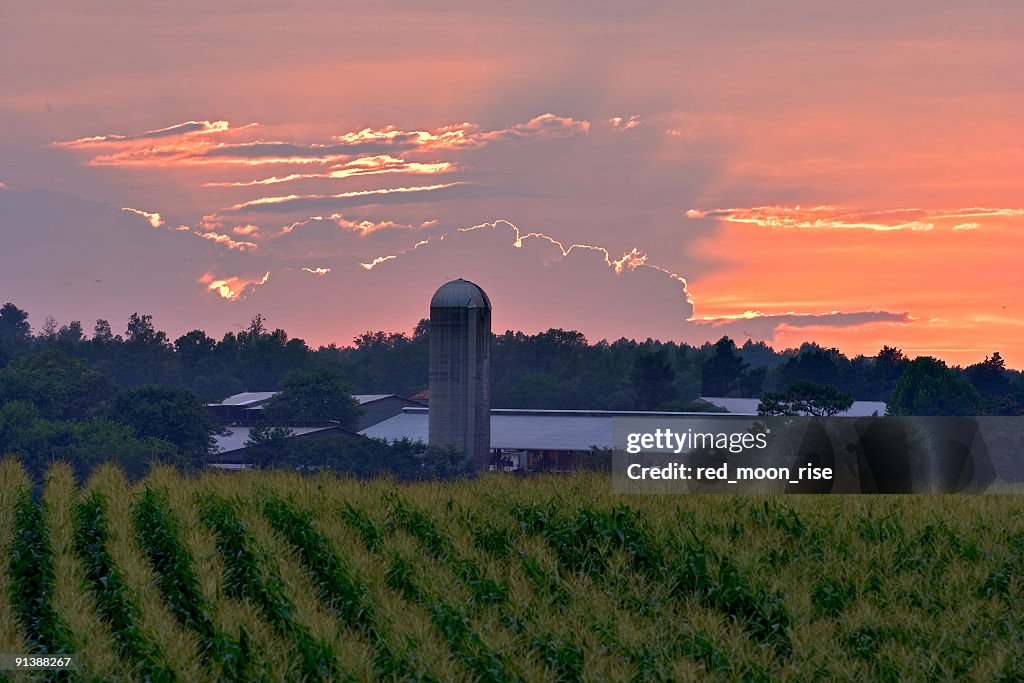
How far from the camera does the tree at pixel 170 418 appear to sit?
108 m

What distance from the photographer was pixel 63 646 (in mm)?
21672

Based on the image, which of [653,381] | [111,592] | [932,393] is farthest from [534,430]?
[111,592]

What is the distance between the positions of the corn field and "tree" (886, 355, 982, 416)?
85.6m

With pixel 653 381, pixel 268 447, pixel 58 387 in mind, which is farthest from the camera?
pixel 653 381

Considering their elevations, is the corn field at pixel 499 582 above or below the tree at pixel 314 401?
below

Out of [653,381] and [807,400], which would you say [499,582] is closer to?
[807,400]

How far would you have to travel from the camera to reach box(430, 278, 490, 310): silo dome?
3442 inches

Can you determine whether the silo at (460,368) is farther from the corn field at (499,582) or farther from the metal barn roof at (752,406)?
the corn field at (499,582)

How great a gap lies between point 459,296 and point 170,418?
3431cm

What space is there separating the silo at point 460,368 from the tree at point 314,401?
44621 millimetres

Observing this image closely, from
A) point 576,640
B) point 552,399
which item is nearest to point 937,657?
point 576,640

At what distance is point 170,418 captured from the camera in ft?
355

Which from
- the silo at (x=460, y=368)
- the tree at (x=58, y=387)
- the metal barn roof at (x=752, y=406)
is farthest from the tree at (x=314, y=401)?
the silo at (x=460, y=368)

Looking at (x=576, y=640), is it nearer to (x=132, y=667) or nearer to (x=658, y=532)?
(x=658, y=532)
